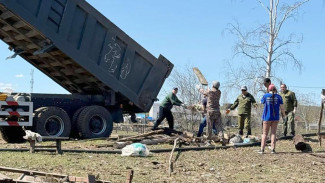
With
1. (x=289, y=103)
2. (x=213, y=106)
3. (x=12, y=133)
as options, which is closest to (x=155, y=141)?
(x=213, y=106)

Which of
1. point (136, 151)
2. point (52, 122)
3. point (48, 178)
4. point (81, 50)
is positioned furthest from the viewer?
point (52, 122)

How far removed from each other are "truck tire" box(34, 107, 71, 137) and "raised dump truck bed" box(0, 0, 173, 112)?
1.30 m

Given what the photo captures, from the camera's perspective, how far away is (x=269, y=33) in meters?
17.4

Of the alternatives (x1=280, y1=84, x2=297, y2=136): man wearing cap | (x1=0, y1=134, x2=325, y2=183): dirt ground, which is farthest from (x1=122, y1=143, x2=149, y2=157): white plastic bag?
(x1=280, y1=84, x2=297, y2=136): man wearing cap

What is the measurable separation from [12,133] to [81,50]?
281cm

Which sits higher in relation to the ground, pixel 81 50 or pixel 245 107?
pixel 81 50

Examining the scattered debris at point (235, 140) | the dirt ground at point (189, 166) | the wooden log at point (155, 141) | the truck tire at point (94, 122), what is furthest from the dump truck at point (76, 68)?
the dirt ground at point (189, 166)

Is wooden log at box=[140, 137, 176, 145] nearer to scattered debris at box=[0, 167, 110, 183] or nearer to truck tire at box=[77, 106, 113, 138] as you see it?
truck tire at box=[77, 106, 113, 138]

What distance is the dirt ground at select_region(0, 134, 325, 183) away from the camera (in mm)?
6327

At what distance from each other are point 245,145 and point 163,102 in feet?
11.4

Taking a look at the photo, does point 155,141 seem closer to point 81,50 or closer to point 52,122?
point 52,122

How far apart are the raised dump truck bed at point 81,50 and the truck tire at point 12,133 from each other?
6.54 ft

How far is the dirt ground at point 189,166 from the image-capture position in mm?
6327

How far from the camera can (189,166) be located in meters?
7.34
